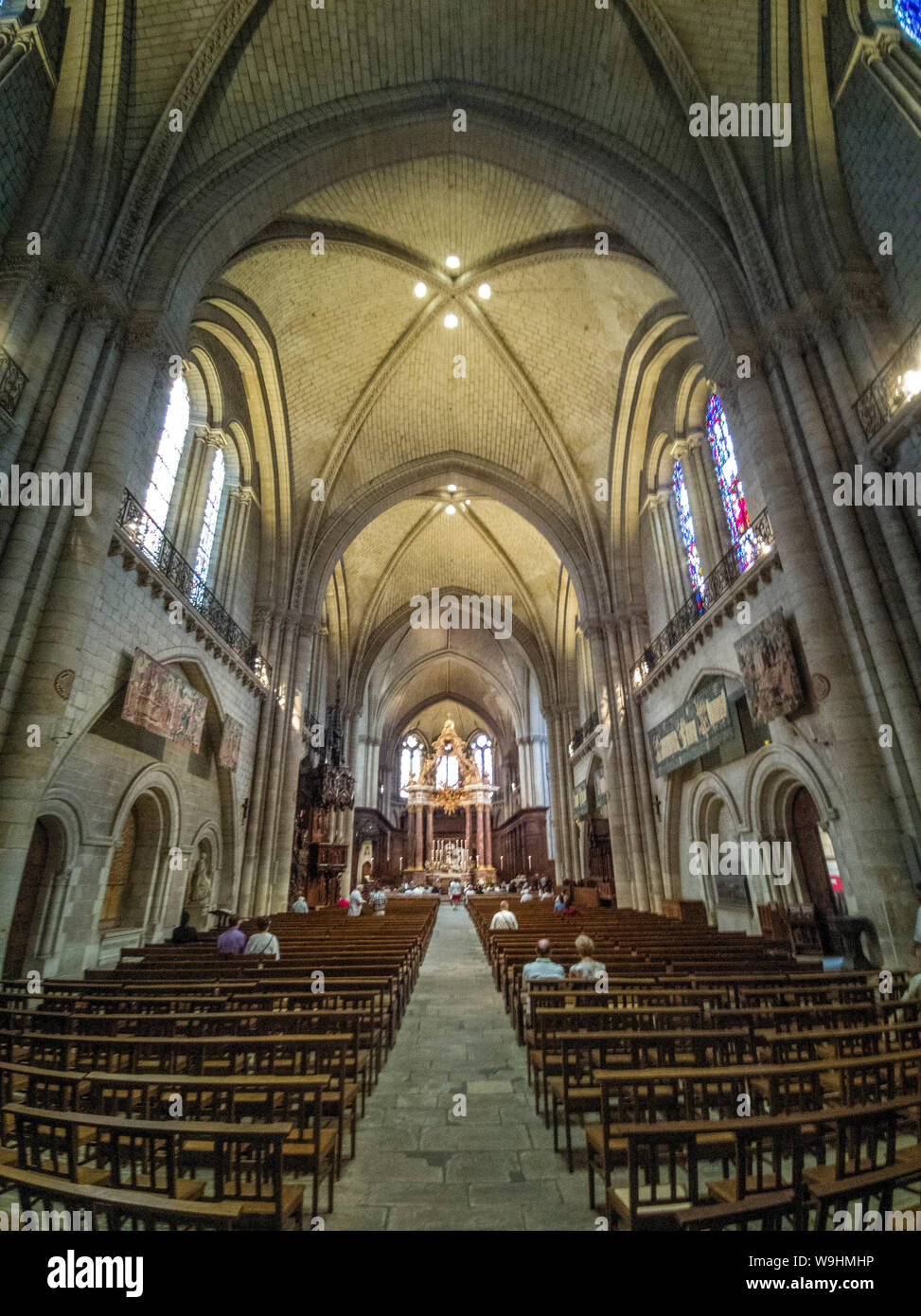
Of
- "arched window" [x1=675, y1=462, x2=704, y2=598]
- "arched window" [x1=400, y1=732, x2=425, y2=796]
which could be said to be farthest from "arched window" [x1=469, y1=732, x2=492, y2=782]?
"arched window" [x1=675, y1=462, x2=704, y2=598]

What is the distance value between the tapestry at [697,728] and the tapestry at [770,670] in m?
1.62

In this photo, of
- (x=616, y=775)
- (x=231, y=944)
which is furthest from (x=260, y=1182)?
(x=616, y=775)

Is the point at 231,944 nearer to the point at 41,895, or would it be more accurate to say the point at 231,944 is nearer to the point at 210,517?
the point at 41,895

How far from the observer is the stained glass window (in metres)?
10.2

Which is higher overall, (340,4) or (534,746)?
(340,4)

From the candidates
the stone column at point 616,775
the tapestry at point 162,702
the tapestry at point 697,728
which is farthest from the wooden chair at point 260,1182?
the stone column at point 616,775

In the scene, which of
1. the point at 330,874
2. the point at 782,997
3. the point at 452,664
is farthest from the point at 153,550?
the point at 452,664

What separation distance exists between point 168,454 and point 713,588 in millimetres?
11186

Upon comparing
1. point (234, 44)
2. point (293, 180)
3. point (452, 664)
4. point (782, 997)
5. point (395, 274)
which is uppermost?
point (452, 664)

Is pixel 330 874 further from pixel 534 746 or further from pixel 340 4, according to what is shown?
pixel 340 4

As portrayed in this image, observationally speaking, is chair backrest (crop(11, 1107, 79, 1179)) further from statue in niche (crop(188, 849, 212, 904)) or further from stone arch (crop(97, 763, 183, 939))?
statue in niche (crop(188, 849, 212, 904))

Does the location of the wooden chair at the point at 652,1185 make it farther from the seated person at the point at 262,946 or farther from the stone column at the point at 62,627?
the stone column at the point at 62,627
